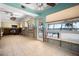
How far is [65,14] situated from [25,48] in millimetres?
1184

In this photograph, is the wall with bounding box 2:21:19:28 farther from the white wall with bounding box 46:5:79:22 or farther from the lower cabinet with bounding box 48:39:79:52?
the lower cabinet with bounding box 48:39:79:52

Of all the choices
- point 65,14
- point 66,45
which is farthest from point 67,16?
point 66,45

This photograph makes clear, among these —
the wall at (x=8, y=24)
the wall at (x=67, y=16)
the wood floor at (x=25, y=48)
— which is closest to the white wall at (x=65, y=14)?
the wall at (x=67, y=16)

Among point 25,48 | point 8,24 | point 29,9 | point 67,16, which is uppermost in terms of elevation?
point 29,9

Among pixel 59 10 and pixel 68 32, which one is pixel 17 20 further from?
pixel 68 32

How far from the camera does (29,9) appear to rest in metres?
2.64

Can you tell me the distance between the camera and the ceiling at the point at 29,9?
2.48 metres

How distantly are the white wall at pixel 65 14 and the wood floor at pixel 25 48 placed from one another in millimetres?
626

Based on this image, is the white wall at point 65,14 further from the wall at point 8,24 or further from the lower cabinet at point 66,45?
the wall at point 8,24

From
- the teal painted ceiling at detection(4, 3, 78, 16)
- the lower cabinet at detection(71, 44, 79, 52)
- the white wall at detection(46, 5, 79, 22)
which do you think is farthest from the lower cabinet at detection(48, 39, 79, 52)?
the teal painted ceiling at detection(4, 3, 78, 16)

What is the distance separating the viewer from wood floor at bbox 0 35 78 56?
2496mm

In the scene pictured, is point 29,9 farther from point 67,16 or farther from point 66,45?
point 66,45

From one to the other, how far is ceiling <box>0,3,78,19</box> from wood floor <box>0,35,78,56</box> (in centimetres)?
55

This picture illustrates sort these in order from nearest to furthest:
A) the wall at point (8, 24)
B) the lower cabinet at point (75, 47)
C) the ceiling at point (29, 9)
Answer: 1. the lower cabinet at point (75, 47)
2. the ceiling at point (29, 9)
3. the wall at point (8, 24)
